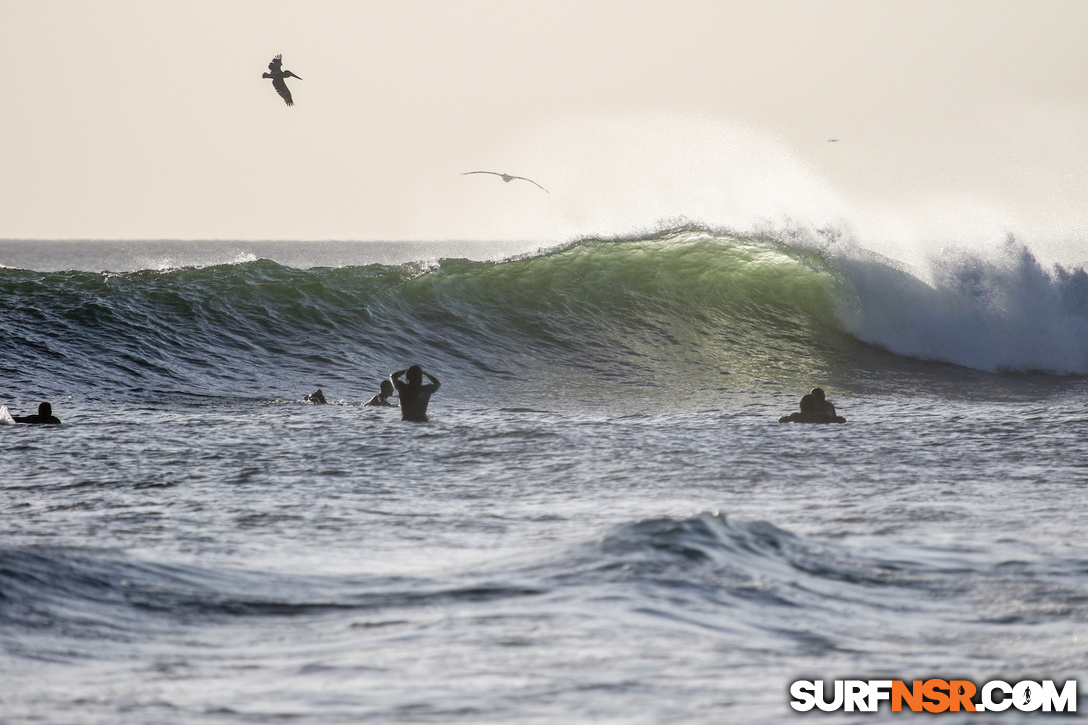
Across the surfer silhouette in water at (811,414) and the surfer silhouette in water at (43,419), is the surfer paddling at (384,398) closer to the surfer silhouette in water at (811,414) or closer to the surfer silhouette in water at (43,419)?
the surfer silhouette in water at (43,419)

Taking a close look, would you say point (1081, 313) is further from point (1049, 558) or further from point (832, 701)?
point (832, 701)

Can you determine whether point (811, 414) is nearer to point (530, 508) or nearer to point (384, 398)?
point (384, 398)

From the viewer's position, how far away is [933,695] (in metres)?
4.41

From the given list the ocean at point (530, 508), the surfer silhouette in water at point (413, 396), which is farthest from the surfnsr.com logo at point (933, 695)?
the surfer silhouette in water at point (413, 396)

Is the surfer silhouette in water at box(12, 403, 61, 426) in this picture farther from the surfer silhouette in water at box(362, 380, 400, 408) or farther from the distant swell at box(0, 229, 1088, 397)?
the surfer silhouette in water at box(362, 380, 400, 408)

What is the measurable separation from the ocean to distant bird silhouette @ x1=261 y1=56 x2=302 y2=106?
365 centimetres

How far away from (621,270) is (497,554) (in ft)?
61.6

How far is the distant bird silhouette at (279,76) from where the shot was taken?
1272 centimetres

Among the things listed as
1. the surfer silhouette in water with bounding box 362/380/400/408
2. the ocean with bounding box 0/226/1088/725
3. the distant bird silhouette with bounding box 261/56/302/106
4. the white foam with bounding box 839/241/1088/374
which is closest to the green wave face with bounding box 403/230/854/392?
the ocean with bounding box 0/226/1088/725

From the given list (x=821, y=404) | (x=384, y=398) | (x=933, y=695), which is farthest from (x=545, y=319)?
(x=933, y=695)

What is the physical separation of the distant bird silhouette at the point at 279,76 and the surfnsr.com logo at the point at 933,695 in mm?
9763

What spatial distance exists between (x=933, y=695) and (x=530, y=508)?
4.50 meters

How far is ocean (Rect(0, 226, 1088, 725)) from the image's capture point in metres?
4.69

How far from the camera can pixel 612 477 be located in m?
10.0
